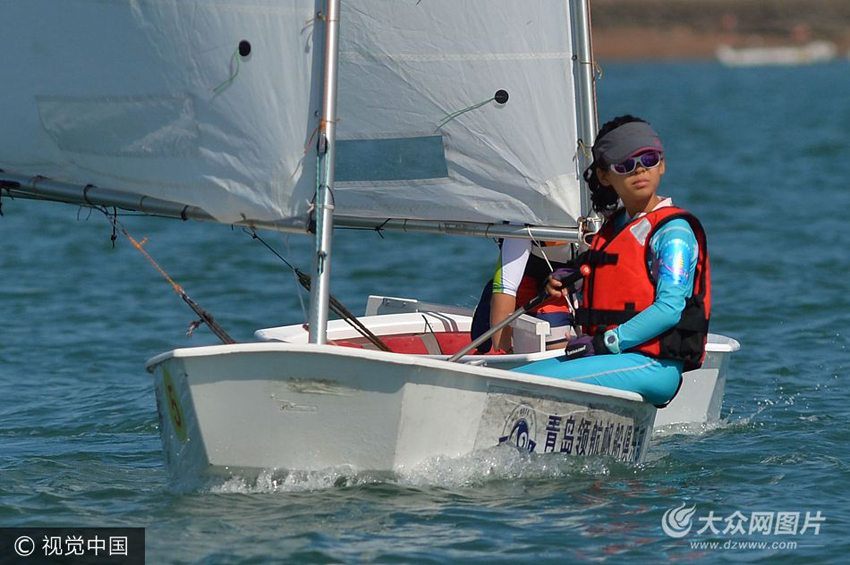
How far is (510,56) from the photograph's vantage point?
551cm

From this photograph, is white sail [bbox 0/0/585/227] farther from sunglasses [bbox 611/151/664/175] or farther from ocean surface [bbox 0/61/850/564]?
sunglasses [bbox 611/151/664/175]

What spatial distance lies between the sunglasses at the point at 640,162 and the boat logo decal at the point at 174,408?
1772 mm

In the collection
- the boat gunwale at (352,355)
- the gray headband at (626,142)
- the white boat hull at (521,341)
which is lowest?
the white boat hull at (521,341)

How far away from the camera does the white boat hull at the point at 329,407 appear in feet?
14.6

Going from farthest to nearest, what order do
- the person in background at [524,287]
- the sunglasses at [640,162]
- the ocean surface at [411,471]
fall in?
the person in background at [524,287], the sunglasses at [640,162], the ocean surface at [411,471]

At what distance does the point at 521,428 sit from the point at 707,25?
64.2 metres

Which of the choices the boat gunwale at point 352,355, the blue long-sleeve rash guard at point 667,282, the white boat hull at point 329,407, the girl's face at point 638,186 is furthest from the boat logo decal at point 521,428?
the girl's face at point 638,186

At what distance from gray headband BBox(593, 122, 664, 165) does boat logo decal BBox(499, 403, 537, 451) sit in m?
0.98

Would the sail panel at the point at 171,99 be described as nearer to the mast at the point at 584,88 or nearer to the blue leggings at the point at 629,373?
the blue leggings at the point at 629,373

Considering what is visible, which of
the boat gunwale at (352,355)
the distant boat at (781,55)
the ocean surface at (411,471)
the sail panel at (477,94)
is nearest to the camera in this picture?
the boat gunwale at (352,355)

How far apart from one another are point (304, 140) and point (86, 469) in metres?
1.88

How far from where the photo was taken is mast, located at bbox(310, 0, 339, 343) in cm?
452

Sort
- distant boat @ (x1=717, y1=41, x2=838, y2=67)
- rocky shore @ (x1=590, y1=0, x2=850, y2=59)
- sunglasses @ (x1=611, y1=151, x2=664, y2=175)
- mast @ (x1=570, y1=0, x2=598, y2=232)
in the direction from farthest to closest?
distant boat @ (x1=717, y1=41, x2=838, y2=67) < rocky shore @ (x1=590, y1=0, x2=850, y2=59) < mast @ (x1=570, y1=0, x2=598, y2=232) < sunglasses @ (x1=611, y1=151, x2=664, y2=175)

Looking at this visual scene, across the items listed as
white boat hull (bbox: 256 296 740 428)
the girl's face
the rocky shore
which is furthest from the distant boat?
the girl's face
